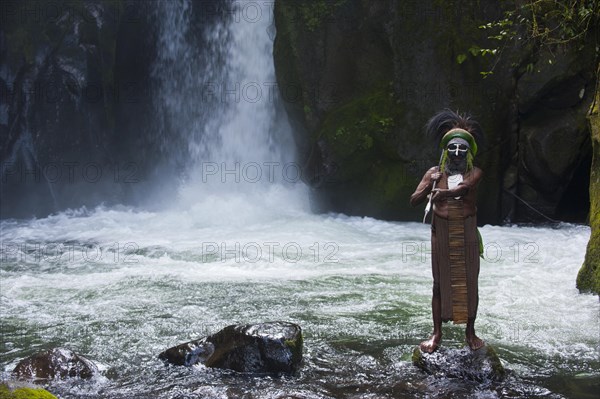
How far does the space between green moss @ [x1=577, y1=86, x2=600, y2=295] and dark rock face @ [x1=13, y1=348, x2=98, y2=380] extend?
5.43 metres

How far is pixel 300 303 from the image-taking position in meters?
8.06

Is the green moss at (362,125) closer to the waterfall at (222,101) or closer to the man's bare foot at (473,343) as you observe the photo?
the waterfall at (222,101)

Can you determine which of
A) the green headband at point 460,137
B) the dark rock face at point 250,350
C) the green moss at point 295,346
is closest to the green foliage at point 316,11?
the green headband at point 460,137

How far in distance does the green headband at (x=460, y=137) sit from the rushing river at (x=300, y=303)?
1901 mm

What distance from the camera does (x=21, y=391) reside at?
352 centimetres

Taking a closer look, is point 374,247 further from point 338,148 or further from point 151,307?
point 151,307

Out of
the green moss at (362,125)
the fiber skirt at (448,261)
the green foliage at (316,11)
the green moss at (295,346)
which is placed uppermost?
the green foliage at (316,11)

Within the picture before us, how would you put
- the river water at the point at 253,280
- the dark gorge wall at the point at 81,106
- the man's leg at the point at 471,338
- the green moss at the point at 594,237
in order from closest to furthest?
the man's leg at the point at 471,338 < the river water at the point at 253,280 < the green moss at the point at 594,237 < the dark gorge wall at the point at 81,106

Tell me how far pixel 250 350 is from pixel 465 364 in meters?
1.81

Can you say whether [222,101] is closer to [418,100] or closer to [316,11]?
[316,11]


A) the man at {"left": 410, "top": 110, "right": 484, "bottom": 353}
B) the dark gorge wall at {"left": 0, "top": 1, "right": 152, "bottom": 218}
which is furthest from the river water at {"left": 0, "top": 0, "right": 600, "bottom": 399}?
the dark gorge wall at {"left": 0, "top": 1, "right": 152, "bottom": 218}

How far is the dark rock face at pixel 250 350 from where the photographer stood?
19.4ft

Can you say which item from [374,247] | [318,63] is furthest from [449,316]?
[318,63]

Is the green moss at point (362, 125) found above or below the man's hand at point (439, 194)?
above
